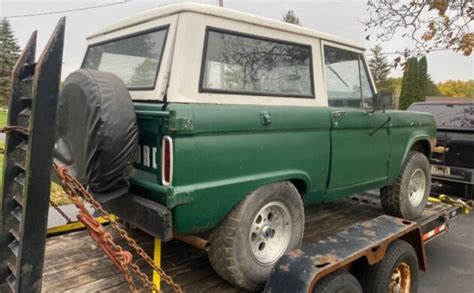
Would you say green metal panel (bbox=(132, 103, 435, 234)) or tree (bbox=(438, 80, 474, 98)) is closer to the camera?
green metal panel (bbox=(132, 103, 435, 234))

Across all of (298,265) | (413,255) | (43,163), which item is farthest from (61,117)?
(413,255)

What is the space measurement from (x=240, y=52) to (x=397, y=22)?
4072mm

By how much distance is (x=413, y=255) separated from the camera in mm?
3332

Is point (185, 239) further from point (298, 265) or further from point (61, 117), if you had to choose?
point (61, 117)

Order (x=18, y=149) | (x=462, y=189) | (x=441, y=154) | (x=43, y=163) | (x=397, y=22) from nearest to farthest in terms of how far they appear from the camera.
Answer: (x=43, y=163) < (x=18, y=149) < (x=397, y=22) < (x=441, y=154) < (x=462, y=189)

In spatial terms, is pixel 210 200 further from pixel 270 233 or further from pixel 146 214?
Answer: pixel 270 233

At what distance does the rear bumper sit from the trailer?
1.26 ft

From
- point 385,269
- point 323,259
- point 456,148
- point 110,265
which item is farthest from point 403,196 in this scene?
point 110,265

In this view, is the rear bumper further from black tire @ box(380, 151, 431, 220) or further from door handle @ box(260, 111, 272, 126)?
black tire @ box(380, 151, 431, 220)

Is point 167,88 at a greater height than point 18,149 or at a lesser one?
greater

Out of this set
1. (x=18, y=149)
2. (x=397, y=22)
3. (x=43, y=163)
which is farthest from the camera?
(x=397, y=22)

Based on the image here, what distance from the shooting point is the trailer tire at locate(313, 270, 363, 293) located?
2.50m

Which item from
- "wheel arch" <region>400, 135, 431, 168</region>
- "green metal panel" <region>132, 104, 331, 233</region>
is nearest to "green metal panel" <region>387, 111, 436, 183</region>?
"wheel arch" <region>400, 135, 431, 168</region>

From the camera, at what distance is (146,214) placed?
2520 millimetres
